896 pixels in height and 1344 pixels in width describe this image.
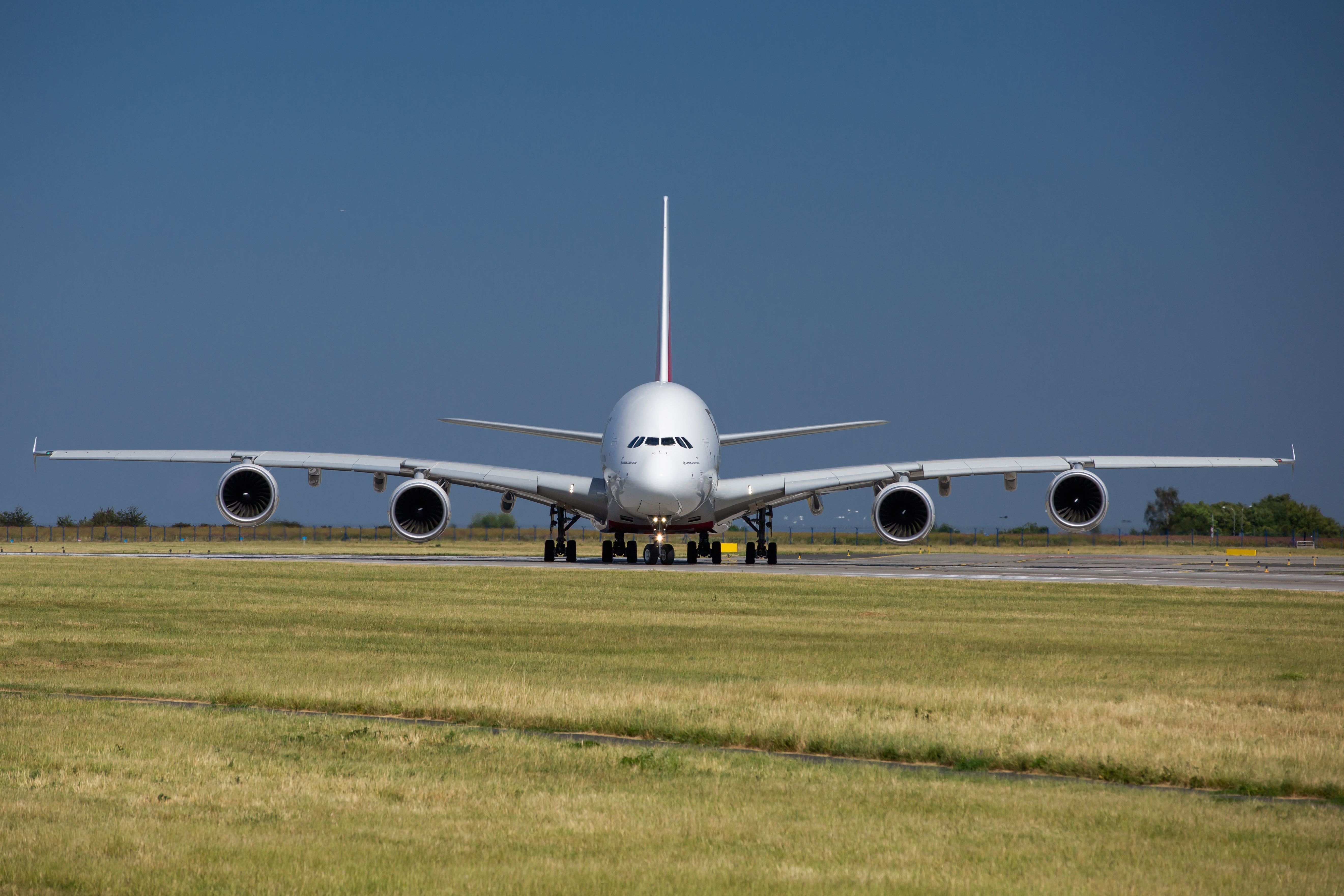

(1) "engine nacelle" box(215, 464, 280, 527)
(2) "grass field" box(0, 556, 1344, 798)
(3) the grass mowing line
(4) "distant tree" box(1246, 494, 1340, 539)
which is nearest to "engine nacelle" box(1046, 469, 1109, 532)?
(2) "grass field" box(0, 556, 1344, 798)

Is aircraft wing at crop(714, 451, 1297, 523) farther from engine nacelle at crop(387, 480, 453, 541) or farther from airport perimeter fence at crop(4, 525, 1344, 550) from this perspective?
airport perimeter fence at crop(4, 525, 1344, 550)

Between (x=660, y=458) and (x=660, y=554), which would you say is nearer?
(x=660, y=458)

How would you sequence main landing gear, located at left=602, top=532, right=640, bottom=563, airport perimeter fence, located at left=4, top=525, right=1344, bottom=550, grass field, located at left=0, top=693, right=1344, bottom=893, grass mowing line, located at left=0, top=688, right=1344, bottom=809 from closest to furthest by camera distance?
grass field, located at left=0, top=693, right=1344, bottom=893
grass mowing line, located at left=0, top=688, right=1344, bottom=809
main landing gear, located at left=602, top=532, right=640, bottom=563
airport perimeter fence, located at left=4, top=525, right=1344, bottom=550

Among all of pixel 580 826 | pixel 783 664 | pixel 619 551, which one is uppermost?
pixel 619 551

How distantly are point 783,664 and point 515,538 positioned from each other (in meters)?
79.4

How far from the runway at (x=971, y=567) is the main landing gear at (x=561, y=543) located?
65 centimetres

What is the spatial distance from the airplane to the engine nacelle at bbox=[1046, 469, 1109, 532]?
0.12 feet

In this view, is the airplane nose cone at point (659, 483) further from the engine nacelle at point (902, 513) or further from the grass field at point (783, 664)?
the grass field at point (783, 664)

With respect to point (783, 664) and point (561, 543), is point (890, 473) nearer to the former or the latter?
point (561, 543)

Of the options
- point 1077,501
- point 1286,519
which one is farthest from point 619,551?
point 1286,519

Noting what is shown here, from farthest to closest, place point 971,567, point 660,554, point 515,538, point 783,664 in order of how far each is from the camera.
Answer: point 515,538
point 971,567
point 660,554
point 783,664

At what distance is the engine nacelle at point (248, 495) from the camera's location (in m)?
41.9

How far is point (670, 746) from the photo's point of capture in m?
10.5

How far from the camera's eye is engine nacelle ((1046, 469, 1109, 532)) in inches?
1655
